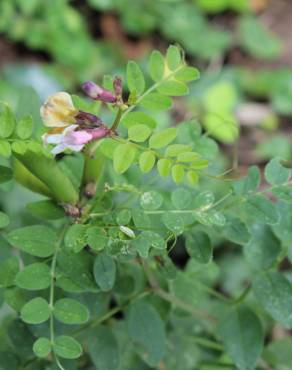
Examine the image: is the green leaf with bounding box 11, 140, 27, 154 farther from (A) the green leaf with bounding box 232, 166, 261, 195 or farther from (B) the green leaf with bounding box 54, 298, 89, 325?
(A) the green leaf with bounding box 232, 166, 261, 195

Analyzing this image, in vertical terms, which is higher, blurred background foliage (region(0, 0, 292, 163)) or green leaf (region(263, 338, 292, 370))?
green leaf (region(263, 338, 292, 370))

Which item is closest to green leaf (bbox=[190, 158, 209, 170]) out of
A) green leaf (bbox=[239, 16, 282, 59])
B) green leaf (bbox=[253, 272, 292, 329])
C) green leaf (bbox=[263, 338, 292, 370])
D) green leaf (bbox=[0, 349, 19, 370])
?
green leaf (bbox=[253, 272, 292, 329])

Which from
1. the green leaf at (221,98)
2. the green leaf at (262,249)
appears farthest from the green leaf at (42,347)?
the green leaf at (221,98)

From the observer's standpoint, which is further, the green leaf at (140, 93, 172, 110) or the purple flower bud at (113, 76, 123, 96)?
the green leaf at (140, 93, 172, 110)

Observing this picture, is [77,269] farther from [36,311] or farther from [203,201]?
[203,201]

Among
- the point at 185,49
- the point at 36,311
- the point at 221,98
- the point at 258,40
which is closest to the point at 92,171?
the point at 36,311

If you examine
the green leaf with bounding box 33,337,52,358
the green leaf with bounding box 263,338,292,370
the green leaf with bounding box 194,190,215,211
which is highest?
the green leaf with bounding box 194,190,215,211

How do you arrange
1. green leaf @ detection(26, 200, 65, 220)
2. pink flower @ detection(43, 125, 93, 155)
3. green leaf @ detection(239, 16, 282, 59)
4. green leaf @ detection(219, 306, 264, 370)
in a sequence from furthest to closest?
green leaf @ detection(239, 16, 282, 59) < green leaf @ detection(219, 306, 264, 370) < green leaf @ detection(26, 200, 65, 220) < pink flower @ detection(43, 125, 93, 155)

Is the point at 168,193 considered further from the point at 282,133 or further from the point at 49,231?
the point at 282,133
